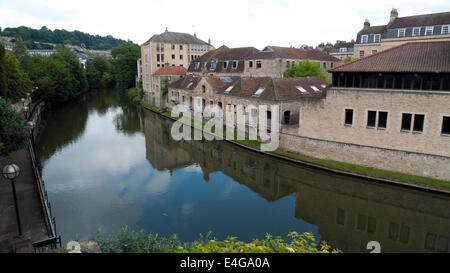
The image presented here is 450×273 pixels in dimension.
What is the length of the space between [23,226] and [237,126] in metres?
21.2

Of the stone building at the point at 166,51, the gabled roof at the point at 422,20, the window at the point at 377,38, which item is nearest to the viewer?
the gabled roof at the point at 422,20

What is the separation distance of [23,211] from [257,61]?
35.6 meters

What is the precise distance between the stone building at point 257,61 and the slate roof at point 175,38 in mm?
13184

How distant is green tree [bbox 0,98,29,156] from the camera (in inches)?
584

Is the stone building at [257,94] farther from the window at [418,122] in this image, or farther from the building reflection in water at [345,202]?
the window at [418,122]

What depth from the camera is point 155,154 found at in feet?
94.6

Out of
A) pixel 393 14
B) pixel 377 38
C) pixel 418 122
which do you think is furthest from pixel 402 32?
pixel 418 122

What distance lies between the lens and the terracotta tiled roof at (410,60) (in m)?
18.5

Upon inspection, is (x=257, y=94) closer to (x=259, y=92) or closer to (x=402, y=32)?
(x=259, y=92)

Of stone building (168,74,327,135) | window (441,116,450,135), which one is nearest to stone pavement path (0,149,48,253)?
stone building (168,74,327,135)

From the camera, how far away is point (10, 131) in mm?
14969

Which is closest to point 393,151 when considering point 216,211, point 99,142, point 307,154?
point 307,154

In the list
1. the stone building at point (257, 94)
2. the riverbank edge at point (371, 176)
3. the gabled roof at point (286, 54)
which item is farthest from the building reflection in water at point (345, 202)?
the gabled roof at point (286, 54)

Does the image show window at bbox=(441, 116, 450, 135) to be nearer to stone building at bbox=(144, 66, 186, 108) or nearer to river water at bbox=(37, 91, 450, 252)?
river water at bbox=(37, 91, 450, 252)
